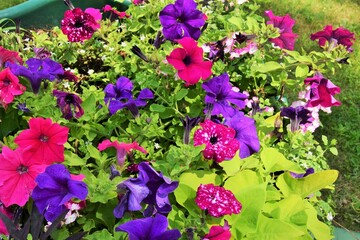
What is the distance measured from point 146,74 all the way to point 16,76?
51cm

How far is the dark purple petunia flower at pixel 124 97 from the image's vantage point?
1564 millimetres

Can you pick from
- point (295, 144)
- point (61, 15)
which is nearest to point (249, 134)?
point (295, 144)

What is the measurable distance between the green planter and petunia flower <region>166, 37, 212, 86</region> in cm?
117

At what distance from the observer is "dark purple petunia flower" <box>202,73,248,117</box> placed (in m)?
1.60

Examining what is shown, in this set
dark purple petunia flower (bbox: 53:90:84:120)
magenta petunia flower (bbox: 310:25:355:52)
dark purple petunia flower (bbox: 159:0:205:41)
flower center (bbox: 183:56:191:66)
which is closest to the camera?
dark purple petunia flower (bbox: 53:90:84:120)

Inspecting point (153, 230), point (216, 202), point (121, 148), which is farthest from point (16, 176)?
point (216, 202)

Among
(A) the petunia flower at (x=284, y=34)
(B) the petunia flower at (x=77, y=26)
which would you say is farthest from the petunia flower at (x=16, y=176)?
(A) the petunia flower at (x=284, y=34)

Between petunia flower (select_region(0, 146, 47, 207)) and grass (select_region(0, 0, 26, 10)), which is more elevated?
petunia flower (select_region(0, 146, 47, 207))

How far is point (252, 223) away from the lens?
134 cm

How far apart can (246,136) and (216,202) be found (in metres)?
0.32

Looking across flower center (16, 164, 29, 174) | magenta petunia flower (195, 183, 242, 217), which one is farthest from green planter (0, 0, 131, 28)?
magenta petunia flower (195, 183, 242, 217)

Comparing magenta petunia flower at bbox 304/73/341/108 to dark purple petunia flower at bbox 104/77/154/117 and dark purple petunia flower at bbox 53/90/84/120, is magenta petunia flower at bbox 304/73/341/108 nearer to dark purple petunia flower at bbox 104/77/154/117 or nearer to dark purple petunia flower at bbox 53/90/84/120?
dark purple petunia flower at bbox 104/77/154/117

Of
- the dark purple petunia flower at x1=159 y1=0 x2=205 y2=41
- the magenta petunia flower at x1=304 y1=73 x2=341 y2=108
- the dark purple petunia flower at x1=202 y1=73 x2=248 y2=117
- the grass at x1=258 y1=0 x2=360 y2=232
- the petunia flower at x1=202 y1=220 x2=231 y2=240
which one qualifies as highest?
the dark purple petunia flower at x1=159 y1=0 x2=205 y2=41

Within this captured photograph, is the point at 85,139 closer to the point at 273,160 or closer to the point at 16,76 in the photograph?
the point at 16,76
